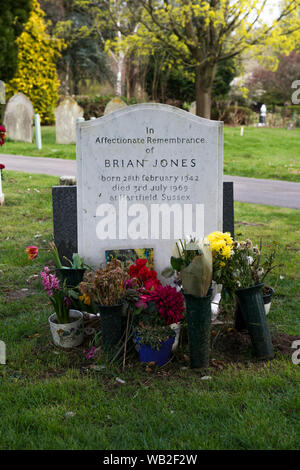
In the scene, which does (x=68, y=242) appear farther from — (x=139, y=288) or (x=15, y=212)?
(x=15, y=212)

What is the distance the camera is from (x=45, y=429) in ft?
8.41

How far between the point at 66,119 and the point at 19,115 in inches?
67.1

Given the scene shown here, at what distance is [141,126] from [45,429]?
7.75 ft

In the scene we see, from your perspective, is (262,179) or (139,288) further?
(262,179)

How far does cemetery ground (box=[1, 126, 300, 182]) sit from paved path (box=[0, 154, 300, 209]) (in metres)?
0.65

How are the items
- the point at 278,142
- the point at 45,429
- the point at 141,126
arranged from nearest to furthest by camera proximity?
the point at 45,429 → the point at 141,126 → the point at 278,142

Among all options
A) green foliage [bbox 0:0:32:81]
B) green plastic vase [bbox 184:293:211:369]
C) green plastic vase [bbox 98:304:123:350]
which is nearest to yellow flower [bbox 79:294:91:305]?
green plastic vase [bbox 98:304:123:350]

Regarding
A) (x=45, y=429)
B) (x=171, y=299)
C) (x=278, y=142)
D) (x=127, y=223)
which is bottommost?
(x=45, y=429)

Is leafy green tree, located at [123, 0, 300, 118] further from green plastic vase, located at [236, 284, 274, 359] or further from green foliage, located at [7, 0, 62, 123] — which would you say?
green plastic vase, located at [236, 284, 274, 359]

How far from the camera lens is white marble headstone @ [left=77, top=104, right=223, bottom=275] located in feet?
12.7

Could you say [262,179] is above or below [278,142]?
below

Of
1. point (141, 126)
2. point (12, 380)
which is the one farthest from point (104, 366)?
point (141, 126)

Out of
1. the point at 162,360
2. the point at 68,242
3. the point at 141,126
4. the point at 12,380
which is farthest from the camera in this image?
the point at 68,242

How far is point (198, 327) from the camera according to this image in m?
3.10
